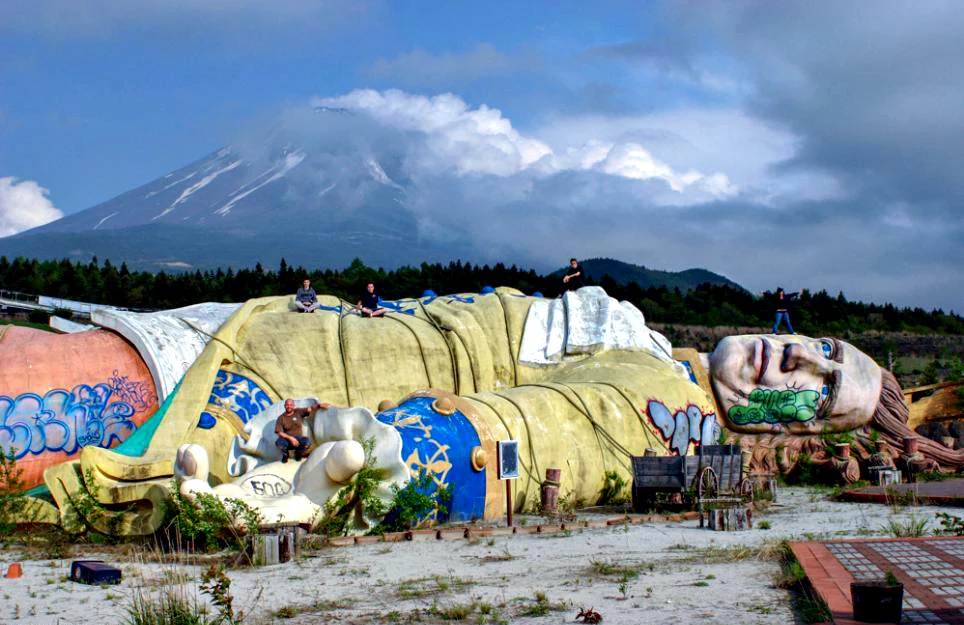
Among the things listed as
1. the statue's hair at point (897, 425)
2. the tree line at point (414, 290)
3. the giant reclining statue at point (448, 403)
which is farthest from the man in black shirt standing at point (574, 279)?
the tree line at point (414, 290)

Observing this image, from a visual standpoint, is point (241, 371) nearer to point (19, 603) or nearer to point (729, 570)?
point (19, 603)

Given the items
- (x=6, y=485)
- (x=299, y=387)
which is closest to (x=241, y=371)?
(x=299, y=387)

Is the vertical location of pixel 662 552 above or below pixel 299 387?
below

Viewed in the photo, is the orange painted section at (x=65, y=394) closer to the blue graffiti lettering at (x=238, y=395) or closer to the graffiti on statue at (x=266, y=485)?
the blue graffiti lettering at (x=238, y=395)

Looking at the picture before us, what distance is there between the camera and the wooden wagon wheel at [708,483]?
12.0 m

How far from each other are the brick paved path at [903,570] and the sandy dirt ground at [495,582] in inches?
10.9

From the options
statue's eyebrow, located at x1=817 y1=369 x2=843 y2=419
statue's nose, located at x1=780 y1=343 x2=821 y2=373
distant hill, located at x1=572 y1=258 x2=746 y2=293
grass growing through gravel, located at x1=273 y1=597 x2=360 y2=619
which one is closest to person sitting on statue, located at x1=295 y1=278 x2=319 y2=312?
statue's nose, located at x1=780 y1=343 x2=821 y2=373

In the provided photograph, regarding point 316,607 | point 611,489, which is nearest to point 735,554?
point 316,607

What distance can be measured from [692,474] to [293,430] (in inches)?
168

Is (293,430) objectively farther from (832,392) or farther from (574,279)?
(832,392)

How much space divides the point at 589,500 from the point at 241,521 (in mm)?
5362

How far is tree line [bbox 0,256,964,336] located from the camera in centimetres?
3312

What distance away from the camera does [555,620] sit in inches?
255

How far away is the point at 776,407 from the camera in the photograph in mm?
16484
